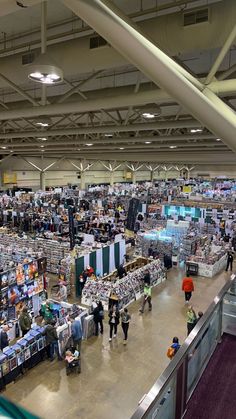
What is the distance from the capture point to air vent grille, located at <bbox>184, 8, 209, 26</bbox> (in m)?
4.71

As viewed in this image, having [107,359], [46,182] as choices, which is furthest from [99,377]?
[46,182]

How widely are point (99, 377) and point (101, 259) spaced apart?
7432 mm

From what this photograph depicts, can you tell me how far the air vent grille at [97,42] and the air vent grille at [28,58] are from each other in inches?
60.3

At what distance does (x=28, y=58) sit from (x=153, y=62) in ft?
15.6

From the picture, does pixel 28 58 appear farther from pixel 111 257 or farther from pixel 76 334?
pixel 111 257

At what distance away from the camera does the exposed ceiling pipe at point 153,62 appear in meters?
2.44

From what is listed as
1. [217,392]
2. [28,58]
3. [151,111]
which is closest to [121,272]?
[151,111]

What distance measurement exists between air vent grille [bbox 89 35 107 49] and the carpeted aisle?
539cm

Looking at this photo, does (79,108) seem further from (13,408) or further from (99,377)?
(13,408)

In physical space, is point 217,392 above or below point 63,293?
above

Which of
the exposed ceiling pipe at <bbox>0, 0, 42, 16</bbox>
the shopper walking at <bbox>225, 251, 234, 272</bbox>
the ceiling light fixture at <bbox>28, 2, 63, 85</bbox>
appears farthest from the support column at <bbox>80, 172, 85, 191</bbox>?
the exposed ceiling pipe at <bbox>0, 0, 42, 16</bbox>

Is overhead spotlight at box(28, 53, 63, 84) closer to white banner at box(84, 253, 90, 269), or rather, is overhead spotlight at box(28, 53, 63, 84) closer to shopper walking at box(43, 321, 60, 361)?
→ shopper walking at box(43, 321, 60, 361)

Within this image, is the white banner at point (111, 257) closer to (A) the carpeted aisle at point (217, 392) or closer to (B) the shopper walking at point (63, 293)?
(B) the shopper walking at point (63, 293)

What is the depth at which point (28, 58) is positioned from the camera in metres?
6.77
